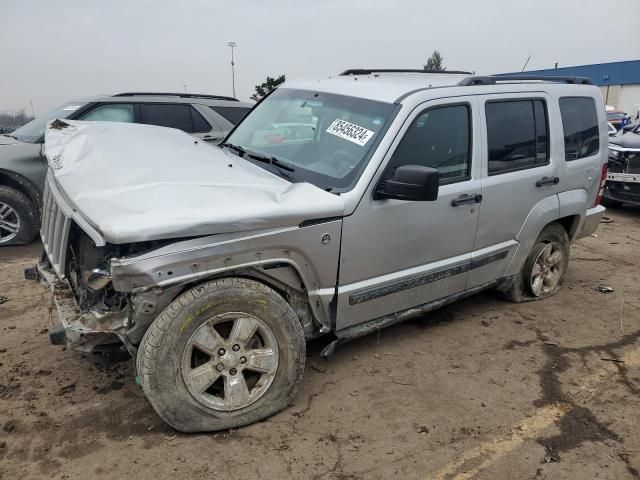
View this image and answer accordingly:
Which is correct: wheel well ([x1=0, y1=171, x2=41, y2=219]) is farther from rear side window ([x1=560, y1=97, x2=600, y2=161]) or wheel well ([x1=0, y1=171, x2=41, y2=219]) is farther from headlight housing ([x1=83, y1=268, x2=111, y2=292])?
rear side window ([x1=560, y1=97, x2=600, y2=161])

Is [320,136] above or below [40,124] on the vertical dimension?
above

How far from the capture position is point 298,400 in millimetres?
3254

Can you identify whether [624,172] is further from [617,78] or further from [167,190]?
[617,78]

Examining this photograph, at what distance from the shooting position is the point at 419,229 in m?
3.49

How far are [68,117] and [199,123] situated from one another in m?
1.62

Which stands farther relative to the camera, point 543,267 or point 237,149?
point 543,267

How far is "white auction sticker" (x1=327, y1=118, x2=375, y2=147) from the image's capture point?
337 centimetres

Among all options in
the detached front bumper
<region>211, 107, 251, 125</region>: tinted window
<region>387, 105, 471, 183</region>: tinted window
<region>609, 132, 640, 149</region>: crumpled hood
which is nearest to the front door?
<region>387, 105, 471, 183</region>: tinted window

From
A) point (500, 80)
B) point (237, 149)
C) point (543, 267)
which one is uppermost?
point (500, 80)

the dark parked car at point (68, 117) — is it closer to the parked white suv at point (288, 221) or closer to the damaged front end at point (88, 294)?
the parked white suv at point (288, 221)

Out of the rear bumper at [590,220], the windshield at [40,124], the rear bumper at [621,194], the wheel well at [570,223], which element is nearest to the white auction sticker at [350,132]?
the wheel well at [570,223]

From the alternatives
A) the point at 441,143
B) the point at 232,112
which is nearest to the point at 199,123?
the point at 232,112

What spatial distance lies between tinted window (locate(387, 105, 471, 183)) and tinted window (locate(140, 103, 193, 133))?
4407 millimetres

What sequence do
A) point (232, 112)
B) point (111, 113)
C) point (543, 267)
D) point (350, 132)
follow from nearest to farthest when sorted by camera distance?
1. point (350, 132)
2. point (543, 267)
3. point (111, 113)
4. point (232, 112)
